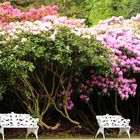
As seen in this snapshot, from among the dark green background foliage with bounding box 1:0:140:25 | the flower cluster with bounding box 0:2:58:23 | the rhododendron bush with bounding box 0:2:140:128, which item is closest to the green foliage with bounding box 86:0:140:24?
the dark green background foliage with bounding box 1:0:140:25

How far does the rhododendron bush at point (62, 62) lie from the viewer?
9961 mm

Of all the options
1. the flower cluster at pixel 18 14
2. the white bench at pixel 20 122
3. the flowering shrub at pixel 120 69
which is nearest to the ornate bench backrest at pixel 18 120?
the white bench at pixel 20 122

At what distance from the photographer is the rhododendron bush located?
9.96 meters

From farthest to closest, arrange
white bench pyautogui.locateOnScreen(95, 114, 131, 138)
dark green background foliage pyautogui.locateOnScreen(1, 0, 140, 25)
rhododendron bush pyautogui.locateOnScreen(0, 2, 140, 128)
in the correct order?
dark green background foliage pyautogui.locateOnScreen(1, 0, 140, 25) < white bench pyautogui.locateOnScreen(95, 114, 131, 138) < rhododendron bush pyautogui.locateOnScreen(0, 2, 140, 128)

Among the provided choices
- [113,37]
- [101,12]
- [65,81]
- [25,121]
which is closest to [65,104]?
[65,81]

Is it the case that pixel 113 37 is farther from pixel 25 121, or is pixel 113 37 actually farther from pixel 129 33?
pixel 25 121

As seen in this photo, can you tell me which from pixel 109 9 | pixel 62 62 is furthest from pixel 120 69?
pixel 109 9

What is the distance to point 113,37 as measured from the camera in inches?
463

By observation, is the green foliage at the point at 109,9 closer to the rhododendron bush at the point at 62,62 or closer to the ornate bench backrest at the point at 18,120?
the rhododendron bush at the point at 62,62

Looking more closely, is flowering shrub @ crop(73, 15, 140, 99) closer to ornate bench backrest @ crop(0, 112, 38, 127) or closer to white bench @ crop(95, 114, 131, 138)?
white bench @ crop(95, 114, 131, 138)

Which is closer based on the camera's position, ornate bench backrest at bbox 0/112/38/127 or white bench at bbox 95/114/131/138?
ornate bench backrest at bbox 0/112/38/127

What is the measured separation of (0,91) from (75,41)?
1914mm

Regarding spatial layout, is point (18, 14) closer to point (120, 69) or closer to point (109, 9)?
point (120, 69)

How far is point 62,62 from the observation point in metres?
9.96
